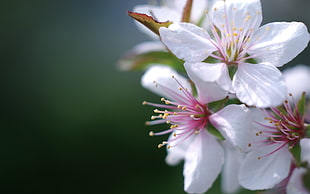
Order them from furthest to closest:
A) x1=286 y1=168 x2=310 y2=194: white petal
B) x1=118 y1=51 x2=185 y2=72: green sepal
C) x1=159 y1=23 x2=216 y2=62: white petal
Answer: x1=118 y1=51 x2=185 y2=72: green sepal < x1=286 y1=168 x2=310 y2=194: white petal < x1=159 y1=23 x2=216 y2=62: white petal

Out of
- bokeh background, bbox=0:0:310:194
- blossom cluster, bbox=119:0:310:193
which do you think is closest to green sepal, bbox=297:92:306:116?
blossom cluster, bbox=119:0:310:193

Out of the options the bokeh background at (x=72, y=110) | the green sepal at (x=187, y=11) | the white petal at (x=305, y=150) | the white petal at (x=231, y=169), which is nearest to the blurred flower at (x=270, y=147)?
the white petal at (x=305, y=150)

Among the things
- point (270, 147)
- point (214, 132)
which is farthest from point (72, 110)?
point (270, 147)

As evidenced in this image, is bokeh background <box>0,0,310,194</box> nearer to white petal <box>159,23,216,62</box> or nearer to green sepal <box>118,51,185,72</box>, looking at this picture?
green sepal <box>118,51,185,72</box>

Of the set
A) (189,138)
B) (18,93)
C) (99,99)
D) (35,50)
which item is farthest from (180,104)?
(35,50)

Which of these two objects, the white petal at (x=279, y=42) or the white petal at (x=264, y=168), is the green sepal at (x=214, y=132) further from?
the white petal at (x=279, y=42)

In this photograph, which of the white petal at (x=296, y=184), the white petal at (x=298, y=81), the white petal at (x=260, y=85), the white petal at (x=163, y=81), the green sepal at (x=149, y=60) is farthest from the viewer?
the white petal at (x=298, y=81)
